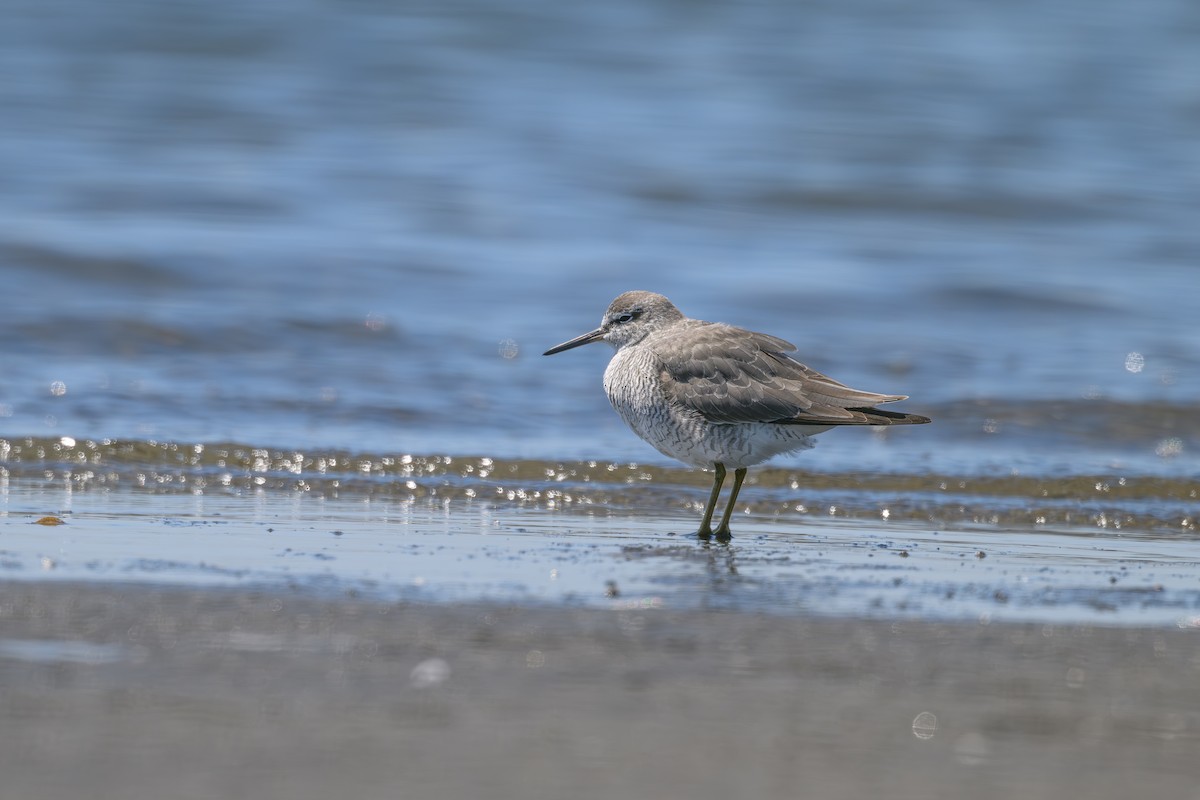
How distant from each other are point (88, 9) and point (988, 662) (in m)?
16.5

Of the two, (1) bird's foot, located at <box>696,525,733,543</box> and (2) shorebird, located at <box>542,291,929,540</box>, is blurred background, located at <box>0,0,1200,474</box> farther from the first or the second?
(1) bird's foot, located at <box>696,525,733,543</box>

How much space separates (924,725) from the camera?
3.39m

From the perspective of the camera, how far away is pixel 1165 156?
51.3 feet

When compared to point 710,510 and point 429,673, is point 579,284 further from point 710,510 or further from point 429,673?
point 429,673

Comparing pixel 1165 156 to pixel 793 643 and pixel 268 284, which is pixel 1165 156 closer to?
pixel 268 284

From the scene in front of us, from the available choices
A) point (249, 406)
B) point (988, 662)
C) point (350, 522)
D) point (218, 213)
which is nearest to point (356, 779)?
point (988, 662)

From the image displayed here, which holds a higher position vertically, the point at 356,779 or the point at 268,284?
the point at 268,284

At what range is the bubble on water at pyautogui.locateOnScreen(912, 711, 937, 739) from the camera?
3332mm

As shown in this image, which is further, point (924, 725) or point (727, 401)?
point (727, 401)

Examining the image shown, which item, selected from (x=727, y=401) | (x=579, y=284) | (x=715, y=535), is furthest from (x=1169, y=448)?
(x=579, y=284)

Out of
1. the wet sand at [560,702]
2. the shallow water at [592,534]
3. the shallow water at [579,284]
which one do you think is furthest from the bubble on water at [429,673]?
the shallow water at [579,284]

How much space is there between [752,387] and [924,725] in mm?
2908

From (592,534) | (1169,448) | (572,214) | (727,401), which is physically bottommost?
(592,534)

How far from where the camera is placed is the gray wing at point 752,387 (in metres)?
6.11
